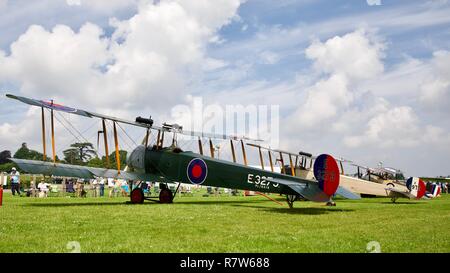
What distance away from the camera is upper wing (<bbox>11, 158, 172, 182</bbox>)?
47.9ft

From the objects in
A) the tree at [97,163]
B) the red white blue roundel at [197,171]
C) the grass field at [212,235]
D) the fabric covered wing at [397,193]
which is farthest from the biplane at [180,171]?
the tree at [97,163]

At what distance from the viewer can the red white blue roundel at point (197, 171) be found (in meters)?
15.9

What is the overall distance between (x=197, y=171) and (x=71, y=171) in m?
4.68

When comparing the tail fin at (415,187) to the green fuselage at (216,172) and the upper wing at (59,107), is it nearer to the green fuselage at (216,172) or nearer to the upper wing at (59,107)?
the green fuselage at (216,172)

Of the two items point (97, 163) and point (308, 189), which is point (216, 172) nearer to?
point (308, 189)

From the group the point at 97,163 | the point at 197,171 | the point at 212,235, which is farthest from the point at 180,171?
the point at 97,163

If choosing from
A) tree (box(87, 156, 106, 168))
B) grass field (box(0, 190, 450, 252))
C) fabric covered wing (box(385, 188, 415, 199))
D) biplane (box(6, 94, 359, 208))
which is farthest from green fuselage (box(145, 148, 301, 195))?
tree (box(87, 156, 106, 168))

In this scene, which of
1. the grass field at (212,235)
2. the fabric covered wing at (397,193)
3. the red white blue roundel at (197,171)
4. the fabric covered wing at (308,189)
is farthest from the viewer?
the fabric covered wing at (397,193)

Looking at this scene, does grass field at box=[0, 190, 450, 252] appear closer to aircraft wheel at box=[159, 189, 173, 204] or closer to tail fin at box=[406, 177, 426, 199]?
aircraft wheel at box=[159, 189, 173, 204]

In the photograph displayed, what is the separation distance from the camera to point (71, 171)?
51.6 ft
